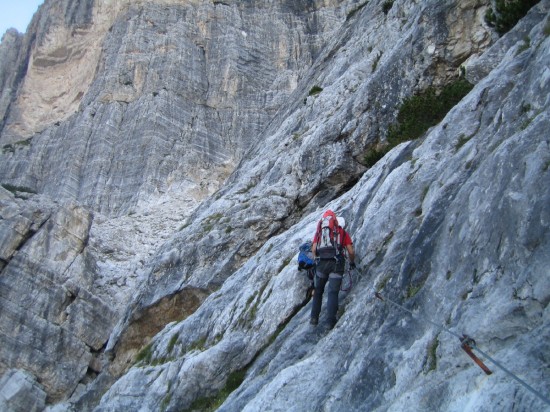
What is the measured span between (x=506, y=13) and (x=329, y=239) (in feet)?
29.2

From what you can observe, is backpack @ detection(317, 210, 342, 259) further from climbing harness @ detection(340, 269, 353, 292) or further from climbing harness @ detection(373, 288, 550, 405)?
climbing harness @ detection(373, 288, 550, 405)

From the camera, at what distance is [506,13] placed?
15148mm

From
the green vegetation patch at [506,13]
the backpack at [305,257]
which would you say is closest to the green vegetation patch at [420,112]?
the green vegetation patch at [506,13]

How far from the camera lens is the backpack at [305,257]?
1141 centimetres

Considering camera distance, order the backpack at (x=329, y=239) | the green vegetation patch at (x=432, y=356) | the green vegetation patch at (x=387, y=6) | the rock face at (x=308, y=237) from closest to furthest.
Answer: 1. the green vegetation patch at (x=432, y=356)
2. the rock face at (x=308, y=237)
3. the backpack at (x=329, y=239)
4. the green vegetation patch at (x=387, y=6)

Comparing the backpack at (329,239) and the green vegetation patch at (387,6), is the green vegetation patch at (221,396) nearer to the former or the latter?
the backpack at (329,239)

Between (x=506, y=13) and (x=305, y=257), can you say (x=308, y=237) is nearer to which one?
(x=305, y=257)

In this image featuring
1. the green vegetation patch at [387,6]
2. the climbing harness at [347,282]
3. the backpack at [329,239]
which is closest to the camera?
the backpack at [329,239]

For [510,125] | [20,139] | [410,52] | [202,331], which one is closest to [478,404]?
[510,125]

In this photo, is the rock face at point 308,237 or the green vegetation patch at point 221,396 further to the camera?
the green vegetation patch at point 221,396

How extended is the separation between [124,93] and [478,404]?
58.3 m

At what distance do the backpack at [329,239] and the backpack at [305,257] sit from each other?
43.9 inches

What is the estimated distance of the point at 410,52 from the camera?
18.8 metres

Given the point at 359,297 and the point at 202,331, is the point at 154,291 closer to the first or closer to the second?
the point at 202,331
